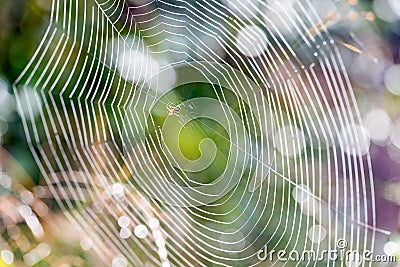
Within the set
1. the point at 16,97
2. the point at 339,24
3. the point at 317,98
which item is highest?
the point at 339,24

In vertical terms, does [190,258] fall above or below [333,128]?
below

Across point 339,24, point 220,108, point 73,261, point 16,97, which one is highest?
point 339,24

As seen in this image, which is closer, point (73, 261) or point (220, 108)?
point (73, 261)

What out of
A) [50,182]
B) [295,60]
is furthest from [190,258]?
[295,60]

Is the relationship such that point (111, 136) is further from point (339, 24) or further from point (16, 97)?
point (339, 24)

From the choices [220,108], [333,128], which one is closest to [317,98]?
[333,128]

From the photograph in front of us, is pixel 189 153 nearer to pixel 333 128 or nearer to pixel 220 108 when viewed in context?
pixel 220 108
